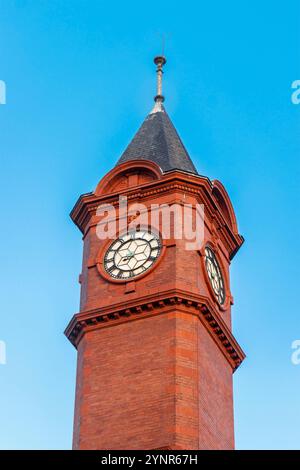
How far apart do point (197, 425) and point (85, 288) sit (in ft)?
26.4

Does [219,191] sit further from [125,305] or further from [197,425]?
[197,425]

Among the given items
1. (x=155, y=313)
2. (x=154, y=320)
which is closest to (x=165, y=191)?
(x=155, y=313)

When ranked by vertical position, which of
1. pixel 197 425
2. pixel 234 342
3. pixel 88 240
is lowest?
pixel 197 425

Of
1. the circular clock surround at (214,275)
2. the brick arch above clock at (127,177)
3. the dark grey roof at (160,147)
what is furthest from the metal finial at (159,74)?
the circular clock surround at (214,275)

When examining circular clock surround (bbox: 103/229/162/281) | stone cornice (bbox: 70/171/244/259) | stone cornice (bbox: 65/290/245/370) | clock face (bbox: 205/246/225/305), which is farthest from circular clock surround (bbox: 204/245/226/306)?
circular clock surround (bbox: 103/229/162/281)

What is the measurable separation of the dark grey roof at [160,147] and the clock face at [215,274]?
11.4 ft

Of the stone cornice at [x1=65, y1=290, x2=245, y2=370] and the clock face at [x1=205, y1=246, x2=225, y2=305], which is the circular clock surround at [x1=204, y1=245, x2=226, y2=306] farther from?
the stone cornice at [x1=65, y1=290, x2=245, y2=370]

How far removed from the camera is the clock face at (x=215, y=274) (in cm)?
5350

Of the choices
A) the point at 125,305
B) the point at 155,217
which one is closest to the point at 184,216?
the point at 155,217

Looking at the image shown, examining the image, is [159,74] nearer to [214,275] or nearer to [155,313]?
[214,275]

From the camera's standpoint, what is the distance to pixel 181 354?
4925 centimetres
